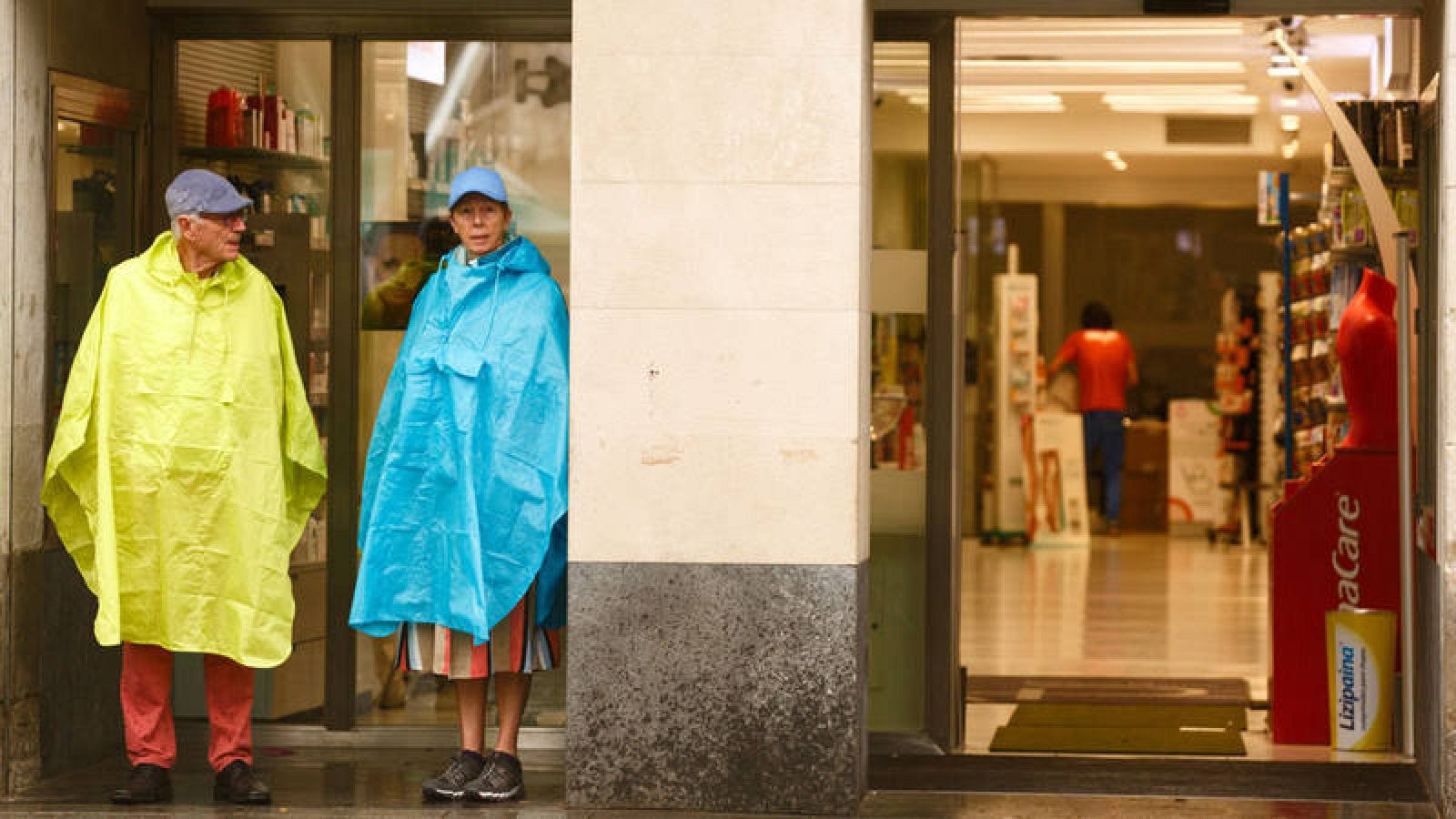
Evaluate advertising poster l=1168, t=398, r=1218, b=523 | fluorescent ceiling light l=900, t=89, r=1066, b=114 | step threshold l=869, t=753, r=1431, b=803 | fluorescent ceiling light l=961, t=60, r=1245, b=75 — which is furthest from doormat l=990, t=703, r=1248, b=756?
advertising poster l=1168, t=398, r=1218, b=523

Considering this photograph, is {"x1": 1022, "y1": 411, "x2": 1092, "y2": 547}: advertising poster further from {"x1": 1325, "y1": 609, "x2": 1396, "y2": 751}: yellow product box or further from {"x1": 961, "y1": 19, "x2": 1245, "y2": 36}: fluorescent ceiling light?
{"x1": 1325, "y1": 609, "x2": 1396, "y2": 751}: yellow product box

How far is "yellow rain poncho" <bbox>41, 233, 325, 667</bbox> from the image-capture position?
5.32m

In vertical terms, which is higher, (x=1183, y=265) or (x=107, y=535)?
(x=1183, y=265)

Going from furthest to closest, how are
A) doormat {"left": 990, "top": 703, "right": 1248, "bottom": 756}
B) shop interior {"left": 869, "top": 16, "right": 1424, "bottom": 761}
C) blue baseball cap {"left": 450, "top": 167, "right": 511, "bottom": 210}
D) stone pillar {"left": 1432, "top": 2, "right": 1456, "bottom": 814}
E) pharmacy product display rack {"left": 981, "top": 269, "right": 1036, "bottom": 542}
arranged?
pharmacy product display rack {"left": 981, "top": 269, "right": 1036, "bottom": 542}, doormat {"left": 990, "top": 703, "right": 1248, "bottom": 756}, shop interior {"left": 869, "top": 16, "right": 1424, "bottom": 761}, blue baseball cap {"left": 450, "top": 167, "right": 511, "bottom": 210}, stone pillar {"left": 1432, "top": 2, "right": 1456, "bottom": 814}

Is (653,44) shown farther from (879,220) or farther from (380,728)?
(380,728)

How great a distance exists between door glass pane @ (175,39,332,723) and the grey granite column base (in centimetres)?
152

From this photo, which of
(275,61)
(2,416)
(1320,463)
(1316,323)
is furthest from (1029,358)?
(2,416)

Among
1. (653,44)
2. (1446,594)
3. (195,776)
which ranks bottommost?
(195,776)

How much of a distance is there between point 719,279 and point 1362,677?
2.72m

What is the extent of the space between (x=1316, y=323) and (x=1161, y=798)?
3669 millimetres

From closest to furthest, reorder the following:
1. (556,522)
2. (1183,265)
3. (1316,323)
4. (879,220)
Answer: (556,522)
(879,220)
(1316,323)
(1183,265)

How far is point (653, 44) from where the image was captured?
17.0 ft

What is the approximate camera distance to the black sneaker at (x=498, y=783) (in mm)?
5426

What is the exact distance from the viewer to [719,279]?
5203 mm
